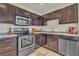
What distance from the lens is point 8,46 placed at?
38.8 inches

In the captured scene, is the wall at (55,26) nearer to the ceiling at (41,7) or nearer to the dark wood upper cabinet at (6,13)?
the ceiling at (41,7)

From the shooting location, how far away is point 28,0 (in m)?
0.99

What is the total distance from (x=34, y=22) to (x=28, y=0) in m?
0.27

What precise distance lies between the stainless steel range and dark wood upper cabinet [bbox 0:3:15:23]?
0.14 m

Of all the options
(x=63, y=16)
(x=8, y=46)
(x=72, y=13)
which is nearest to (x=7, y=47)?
(x=8, y=46)

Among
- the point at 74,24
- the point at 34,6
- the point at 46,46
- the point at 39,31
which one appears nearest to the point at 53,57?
the point at 46,46

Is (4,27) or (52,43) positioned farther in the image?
(52,43)

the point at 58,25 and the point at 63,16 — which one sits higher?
the point at 63,16

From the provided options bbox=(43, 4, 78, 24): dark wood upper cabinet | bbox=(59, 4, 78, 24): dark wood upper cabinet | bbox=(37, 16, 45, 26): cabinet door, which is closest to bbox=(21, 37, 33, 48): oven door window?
bbox=(37, 16, 45, 26): cabinet door

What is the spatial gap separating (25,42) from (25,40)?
26 mm

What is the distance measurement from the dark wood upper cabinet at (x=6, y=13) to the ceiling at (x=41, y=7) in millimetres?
85

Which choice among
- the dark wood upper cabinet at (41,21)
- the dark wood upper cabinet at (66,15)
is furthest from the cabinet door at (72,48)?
the dark wood upper cabinet at (41,21)

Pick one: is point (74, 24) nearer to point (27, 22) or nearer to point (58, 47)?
point (58, 47)

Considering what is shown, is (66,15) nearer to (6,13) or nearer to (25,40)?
(25,40)
